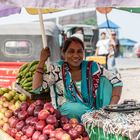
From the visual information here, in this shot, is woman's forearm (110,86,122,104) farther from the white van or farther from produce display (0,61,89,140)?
the white van

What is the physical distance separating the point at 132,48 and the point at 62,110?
3236 cm

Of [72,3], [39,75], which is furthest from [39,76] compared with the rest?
[72,3]

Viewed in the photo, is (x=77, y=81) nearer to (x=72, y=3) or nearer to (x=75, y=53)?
(x=75, y=53)

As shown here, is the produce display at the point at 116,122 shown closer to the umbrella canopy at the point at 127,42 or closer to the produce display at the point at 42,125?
the produce display at the point at 42,125

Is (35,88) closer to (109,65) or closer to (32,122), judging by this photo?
(32,122)

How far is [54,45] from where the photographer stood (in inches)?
328

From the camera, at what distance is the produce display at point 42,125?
350 cm

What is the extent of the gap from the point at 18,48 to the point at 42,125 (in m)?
5.10

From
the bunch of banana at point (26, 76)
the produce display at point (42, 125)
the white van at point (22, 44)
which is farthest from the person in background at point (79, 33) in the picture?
the produce display at point (42, 125)

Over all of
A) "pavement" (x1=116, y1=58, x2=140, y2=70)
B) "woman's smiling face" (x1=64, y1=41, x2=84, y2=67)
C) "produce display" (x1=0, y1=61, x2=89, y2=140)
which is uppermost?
"woman's smiling face" (x1=64, y1=41, x2=84, y2=67)

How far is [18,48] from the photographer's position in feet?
28.2

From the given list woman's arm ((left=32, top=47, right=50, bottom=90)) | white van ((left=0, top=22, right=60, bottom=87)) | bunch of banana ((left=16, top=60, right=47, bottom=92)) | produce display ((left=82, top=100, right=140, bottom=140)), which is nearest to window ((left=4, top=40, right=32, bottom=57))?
white van ((left=0, top=22, right=60, bottom=87))

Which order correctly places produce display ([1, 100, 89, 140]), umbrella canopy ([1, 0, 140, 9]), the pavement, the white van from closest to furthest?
umbrella canopy ([1, 0, 140, 9]) < produce display ([1, 100, 89, 140]) < the white van < the pavement

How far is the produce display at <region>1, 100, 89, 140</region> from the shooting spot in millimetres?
3500
